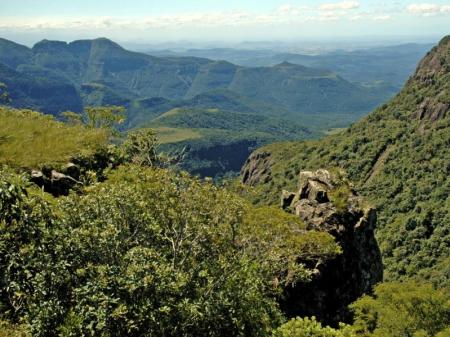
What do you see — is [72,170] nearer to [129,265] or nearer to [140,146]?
[140,146]

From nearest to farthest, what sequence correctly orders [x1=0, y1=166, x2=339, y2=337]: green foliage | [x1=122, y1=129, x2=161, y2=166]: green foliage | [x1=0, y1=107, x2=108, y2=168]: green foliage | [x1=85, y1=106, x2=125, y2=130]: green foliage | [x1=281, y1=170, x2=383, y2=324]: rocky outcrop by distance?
1. [x1=0, y1=166, x2=339, y2=337]: green foliage
2. [x1=0, y1=107, x2=108, y2=168]: green foliage
3. [x1=281, y1=170, x2=383, y2=324]: rocky outcrop
4. [x1=122, y1=129, x2=161, y2=166]: green foliage
5. [x1=85, y1=106, x2=125, y2=130]: green foliage

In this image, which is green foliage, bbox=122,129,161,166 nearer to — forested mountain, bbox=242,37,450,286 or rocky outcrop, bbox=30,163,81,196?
rocky outcrop, bbox=30,163,81,196

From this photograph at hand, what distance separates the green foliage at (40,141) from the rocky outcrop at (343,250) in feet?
62.0

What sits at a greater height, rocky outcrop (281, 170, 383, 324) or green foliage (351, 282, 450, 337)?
rocky outcrop (281, 170, 383, 324)

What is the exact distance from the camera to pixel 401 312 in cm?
3881

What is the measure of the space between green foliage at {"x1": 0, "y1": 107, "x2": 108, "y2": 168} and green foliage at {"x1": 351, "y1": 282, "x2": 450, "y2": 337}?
25186 mm

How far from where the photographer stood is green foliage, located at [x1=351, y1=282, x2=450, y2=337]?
3762cm

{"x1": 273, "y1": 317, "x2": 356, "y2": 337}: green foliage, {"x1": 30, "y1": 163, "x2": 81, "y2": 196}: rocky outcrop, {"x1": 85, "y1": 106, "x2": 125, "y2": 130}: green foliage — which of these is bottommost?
{"x1": 273, "y1": 317, "x2": 356, "y2": 337}: green foliage

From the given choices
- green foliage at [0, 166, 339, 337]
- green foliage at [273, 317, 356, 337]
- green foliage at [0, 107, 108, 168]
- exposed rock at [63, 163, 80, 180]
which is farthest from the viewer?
exposed rock at [63, 163, 80, 180]

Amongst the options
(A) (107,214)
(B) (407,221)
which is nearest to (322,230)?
(A) (107,214)

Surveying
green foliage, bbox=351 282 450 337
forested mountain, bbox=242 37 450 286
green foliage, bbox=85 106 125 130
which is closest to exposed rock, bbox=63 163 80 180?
green foliage, bbox=85 106 125 130

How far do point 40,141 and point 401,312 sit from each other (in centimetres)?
3218

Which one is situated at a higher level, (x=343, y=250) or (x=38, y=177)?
(x=38, y=177)

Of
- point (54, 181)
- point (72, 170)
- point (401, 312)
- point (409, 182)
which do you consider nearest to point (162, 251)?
point (54, 181)
